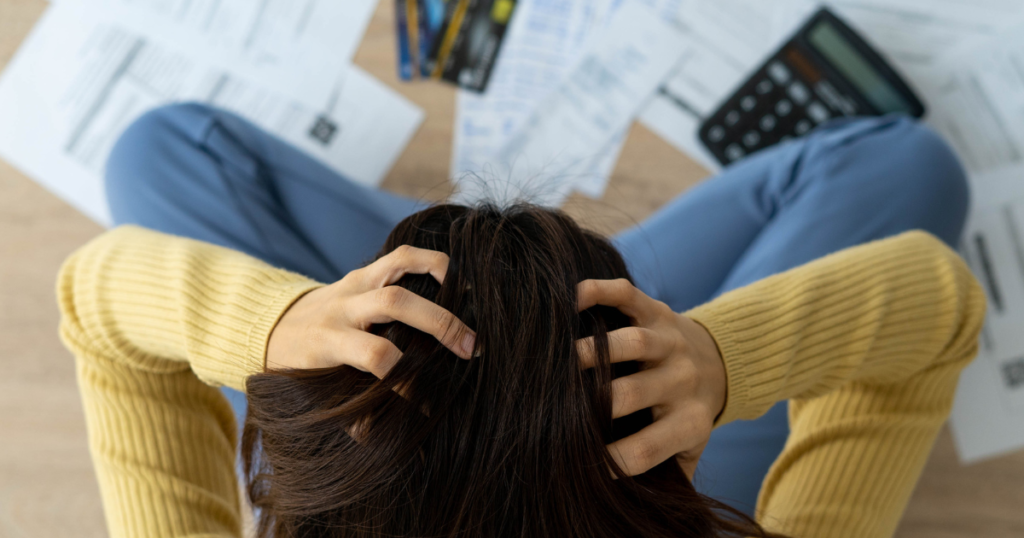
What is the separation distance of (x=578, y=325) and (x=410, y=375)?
0.09m

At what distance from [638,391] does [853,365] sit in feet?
0.77

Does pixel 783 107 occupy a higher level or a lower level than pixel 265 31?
higher

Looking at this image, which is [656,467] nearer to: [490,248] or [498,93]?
[490,248]

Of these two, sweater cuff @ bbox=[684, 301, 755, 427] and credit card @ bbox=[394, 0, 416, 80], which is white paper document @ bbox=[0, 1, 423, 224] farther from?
sweater cuff @ bbox=[684, 301, 755, 427]

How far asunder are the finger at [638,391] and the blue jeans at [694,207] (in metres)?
0.27

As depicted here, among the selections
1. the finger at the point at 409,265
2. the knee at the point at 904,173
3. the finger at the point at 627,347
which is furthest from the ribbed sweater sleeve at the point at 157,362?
the knee at the point at 904,173

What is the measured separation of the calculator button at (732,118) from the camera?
78cm

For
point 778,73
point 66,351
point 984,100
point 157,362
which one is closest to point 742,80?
point 778,73

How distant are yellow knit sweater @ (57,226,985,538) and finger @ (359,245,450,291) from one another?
106 millimetres

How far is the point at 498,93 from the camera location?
2.60 feet

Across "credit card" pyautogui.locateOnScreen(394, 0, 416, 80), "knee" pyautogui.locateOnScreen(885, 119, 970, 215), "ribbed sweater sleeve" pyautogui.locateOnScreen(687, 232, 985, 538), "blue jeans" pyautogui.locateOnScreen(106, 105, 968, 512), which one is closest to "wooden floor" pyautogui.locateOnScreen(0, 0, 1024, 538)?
"credit card" pyautogui.locateOnScreen(394, 0, 416, 80)

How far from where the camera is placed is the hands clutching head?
308 millimetres

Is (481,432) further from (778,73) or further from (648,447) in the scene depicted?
(778,73)

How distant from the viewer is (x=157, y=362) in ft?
1.65
